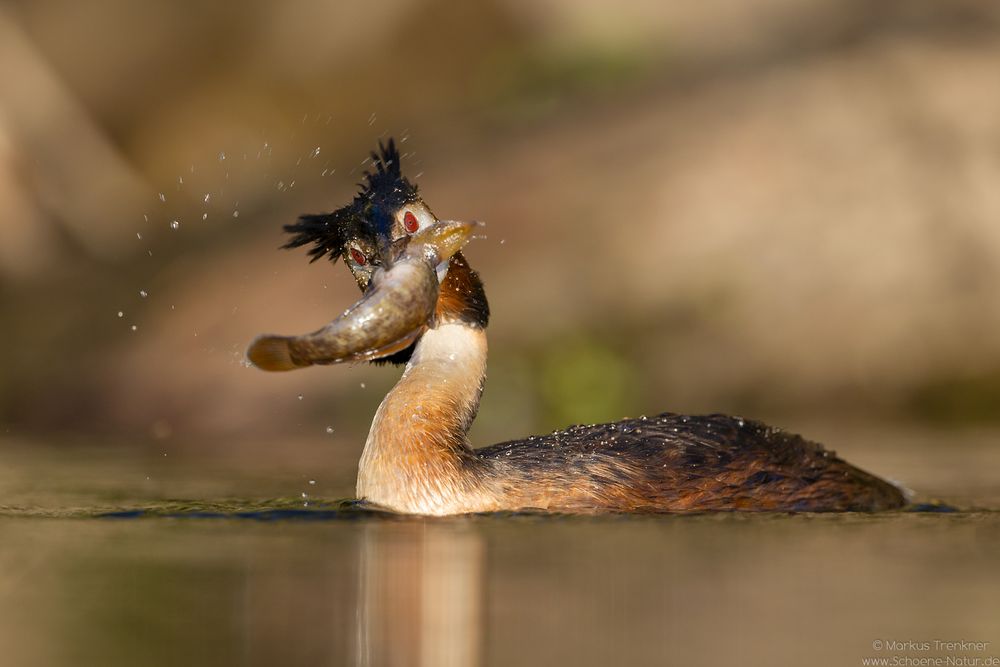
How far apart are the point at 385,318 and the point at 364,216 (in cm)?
88

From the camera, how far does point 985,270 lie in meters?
16.0

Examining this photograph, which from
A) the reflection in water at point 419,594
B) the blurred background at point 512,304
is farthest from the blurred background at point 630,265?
the reflection in water at point 419,594

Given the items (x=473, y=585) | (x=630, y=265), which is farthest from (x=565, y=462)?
(x=630, y=265)

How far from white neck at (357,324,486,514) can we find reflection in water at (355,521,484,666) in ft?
0.74

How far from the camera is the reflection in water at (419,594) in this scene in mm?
5828

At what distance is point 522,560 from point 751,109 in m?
10.5

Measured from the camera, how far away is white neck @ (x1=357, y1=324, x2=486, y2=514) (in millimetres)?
8727

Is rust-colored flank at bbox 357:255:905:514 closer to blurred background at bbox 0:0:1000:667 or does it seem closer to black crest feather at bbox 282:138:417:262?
blurred background at bbox 0:0:1000:667

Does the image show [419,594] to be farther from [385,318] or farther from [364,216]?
[364,216]

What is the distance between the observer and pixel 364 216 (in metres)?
9.09

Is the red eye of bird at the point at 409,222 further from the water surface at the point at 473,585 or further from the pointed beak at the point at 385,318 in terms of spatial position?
the water surface at the point at 473,585

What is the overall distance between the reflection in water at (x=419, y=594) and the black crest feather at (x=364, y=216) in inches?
62.5

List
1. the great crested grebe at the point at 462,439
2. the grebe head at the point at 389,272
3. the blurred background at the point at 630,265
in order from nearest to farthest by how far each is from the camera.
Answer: the grebe head at the point at 389,272, the great crested grebe at the point at 462,439, the blurred background at the point at 630,265

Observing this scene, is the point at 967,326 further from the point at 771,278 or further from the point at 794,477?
the point at 794,477
